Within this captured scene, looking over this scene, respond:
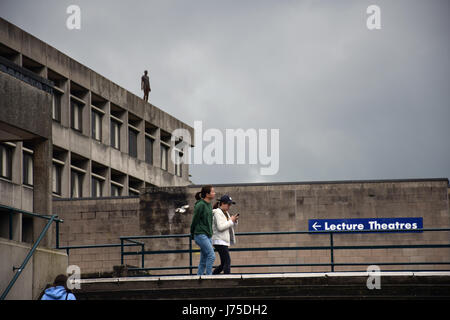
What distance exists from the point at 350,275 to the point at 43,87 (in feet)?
22.1

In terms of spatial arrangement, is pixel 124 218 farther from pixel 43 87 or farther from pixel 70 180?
pixel 43 87

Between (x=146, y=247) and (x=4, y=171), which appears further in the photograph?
(x=4, y=171)

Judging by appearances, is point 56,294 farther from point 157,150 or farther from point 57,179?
point 157,150

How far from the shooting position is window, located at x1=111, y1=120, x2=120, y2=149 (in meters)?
49.2

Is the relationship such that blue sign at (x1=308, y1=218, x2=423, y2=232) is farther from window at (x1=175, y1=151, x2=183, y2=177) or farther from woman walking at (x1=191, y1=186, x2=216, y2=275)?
window at (x1=175, y1=151, x2=183, y2=177)

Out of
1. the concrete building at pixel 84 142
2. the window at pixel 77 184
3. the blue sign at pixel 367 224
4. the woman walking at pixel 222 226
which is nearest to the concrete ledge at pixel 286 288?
the woman walking at pixel 222 226

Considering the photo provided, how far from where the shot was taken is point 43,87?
1833cm

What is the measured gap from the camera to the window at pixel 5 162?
38531 mm

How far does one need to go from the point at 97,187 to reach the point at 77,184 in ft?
7.50

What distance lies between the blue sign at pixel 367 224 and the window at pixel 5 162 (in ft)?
43.4

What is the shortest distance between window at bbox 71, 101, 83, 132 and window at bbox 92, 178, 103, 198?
115 inches

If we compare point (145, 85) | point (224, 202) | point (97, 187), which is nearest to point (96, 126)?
point (97, 187)
